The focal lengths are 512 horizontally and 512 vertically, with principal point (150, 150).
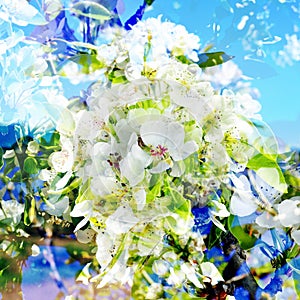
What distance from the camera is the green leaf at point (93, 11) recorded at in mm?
603

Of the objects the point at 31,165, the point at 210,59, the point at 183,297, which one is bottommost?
the point at 183,297

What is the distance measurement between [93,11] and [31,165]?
0.64 feet

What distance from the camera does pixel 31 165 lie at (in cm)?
61

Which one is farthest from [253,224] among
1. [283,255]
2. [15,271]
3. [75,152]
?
[15,271]

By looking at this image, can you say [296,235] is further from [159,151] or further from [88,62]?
[88,62]

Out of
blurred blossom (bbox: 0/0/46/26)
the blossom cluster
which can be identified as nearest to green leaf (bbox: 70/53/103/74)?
the blossom cluster

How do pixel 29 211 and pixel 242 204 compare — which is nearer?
pixel 242 204

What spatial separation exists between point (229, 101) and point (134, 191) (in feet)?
0.47

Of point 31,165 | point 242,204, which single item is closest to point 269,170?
point 242,204

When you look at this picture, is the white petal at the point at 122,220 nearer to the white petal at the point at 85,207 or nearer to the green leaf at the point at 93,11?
the white petal at the point at 85,207

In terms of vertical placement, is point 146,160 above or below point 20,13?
below

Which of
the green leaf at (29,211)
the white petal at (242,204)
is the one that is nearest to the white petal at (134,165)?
the white petal at (242,204)

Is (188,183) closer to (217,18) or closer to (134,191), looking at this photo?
(134,191)

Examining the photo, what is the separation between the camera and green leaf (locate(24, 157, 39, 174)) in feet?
1.98
